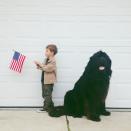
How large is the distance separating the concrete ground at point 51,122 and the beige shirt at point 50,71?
74cm

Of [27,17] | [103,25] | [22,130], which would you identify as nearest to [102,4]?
[103,25]

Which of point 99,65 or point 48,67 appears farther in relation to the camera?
point 48,67

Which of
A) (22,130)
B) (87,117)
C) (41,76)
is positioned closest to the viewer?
(22,130)

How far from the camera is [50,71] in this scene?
8.59 meters

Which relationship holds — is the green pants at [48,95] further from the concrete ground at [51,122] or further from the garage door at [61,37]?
the garage door at [61,37]

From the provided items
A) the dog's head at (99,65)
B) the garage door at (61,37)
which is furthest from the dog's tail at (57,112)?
the dog's head at (99,65)

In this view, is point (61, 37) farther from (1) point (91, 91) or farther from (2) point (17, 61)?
(1) point (91, 91)

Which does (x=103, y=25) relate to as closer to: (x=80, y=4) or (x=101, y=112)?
(x=80, y=4)

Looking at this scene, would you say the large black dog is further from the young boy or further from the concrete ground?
the young boy

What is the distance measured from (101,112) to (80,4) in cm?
241

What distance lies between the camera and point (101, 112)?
8781 millimetres

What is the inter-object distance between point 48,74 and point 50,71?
0.10 m

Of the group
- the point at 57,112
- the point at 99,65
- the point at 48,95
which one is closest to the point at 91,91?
the point at 99,65

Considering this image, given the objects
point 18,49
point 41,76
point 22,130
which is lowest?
point 22,130
